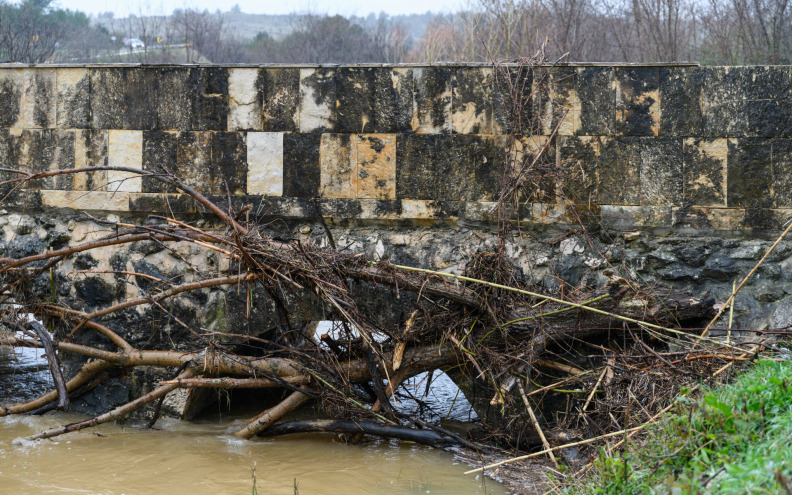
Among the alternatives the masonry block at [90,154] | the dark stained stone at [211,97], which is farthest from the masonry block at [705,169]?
the masonry block at [90,154]

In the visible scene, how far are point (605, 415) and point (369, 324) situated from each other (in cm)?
155

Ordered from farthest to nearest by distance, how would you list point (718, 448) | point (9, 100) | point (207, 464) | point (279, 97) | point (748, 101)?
point (9, 100) < point (279, 97) < point (748, 101) < point (207, 464) < point (718, 448)

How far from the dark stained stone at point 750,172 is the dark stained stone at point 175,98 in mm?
3755

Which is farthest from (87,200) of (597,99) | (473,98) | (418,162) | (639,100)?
(639,100)

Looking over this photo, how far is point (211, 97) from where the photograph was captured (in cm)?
502

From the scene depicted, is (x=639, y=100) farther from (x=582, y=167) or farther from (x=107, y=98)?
(x=107, y=98)

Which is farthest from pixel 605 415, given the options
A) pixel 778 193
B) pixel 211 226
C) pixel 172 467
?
pixel 211 226

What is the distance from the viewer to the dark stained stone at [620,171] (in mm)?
4727

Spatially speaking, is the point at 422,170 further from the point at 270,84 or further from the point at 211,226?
the point at 211,226

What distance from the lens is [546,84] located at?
4777 mm

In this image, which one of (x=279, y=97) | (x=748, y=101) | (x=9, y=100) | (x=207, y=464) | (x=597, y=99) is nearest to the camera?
(x=207, y=464)

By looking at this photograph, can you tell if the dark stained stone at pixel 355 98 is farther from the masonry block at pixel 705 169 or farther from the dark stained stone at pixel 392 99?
the masonry block at pixel 705 169

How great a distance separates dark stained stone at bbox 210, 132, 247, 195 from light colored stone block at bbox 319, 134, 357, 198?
1.88ft

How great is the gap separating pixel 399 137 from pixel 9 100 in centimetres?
297
